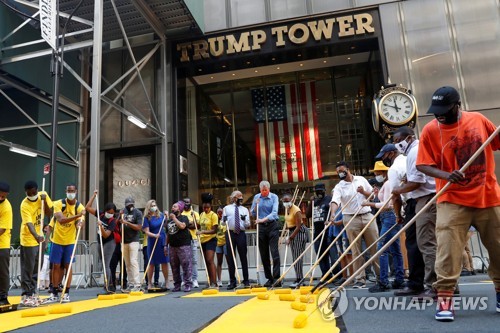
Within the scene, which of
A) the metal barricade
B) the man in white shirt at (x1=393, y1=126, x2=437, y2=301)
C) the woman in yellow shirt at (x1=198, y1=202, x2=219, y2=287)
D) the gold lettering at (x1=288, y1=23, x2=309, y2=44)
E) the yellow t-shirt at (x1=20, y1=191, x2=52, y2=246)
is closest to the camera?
the man in white shirt at (x1=393, y1=126, x2=437, y2=301)

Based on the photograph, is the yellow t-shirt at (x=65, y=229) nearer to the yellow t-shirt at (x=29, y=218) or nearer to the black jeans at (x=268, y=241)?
→ the yellow t-shirt at (x=29, y=218)

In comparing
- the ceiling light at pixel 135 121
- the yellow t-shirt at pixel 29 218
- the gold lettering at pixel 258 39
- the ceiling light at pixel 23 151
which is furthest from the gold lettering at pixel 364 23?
the ceiling light at pixel 23 151

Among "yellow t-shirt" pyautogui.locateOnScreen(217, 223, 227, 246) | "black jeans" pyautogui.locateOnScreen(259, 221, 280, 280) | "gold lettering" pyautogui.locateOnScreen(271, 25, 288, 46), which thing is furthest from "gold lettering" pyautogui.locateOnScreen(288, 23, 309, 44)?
"black jeans" pyautogui.locateOnScreen(259, 221, 280, 280)

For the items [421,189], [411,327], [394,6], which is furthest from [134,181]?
[411,327]

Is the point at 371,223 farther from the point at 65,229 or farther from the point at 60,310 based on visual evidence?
the point at 65,229

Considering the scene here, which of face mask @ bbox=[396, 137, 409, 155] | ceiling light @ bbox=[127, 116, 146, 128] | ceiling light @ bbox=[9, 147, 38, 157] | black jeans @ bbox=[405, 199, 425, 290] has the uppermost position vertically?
ceiling light @ bbox=[127, 116, 146, 128]

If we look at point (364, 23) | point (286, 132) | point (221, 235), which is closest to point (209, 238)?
point (221, 235)

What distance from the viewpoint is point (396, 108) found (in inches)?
358

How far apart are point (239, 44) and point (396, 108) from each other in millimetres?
7526

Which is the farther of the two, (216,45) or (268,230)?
(216,45)

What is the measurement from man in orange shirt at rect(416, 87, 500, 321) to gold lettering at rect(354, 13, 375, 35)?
38.7 feet

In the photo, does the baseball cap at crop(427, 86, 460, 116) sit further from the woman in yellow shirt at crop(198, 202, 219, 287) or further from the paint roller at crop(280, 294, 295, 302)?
the woman in yellow shirt at crop(198, 202, 219, 287)

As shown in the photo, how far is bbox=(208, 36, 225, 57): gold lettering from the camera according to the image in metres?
15.1

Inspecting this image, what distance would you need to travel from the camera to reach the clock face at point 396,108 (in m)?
8.77
